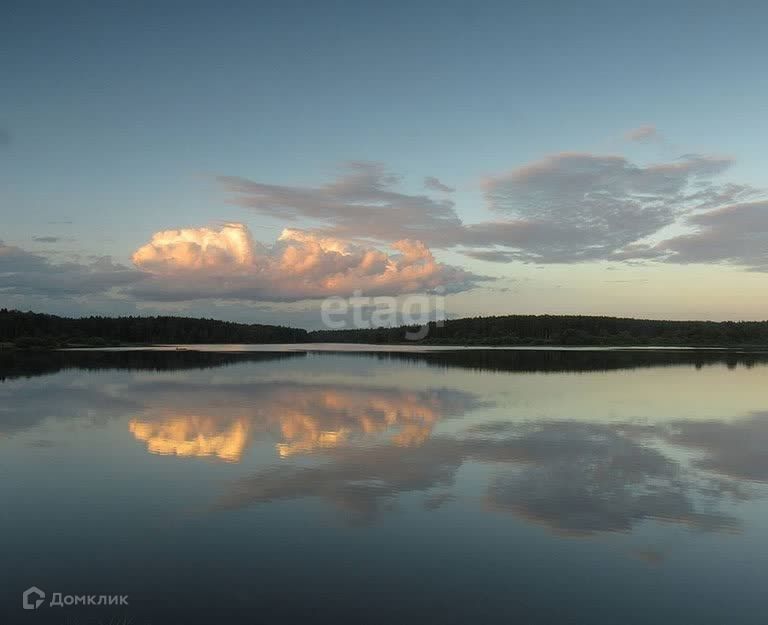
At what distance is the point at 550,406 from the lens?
97.0 feet

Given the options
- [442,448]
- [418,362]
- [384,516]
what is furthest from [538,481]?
[418,362]

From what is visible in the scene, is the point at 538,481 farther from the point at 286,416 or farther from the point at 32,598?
the point at 286,416

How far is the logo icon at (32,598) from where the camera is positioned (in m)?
8.28

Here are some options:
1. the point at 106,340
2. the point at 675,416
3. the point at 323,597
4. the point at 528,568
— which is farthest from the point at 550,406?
the point at 106,340

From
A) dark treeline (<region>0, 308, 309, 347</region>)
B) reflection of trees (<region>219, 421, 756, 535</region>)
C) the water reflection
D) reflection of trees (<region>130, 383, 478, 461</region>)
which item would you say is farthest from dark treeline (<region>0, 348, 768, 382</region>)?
dark treeline (<region>0, 308, 309, 347</region>)

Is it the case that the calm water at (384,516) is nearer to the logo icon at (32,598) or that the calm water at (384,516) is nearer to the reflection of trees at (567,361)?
the logo icon at (32,598)

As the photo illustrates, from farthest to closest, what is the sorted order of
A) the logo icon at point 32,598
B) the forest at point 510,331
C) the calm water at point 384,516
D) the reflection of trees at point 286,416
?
the forest at point 510,331 < the reflection of trees at point 286,416 < the calm water at point 384,516 < the logo icon at point 32,598

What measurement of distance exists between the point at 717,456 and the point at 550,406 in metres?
11.5

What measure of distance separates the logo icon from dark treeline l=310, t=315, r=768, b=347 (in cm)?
15063

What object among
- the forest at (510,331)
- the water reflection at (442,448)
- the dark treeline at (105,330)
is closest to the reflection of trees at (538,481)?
the water reflection at (442,448)

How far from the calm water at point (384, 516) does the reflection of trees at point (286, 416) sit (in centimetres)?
20

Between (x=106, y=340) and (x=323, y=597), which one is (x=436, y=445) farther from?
(x=106, y=340)

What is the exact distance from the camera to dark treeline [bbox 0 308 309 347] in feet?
418

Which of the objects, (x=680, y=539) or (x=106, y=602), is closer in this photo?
(x=106, y=602)
